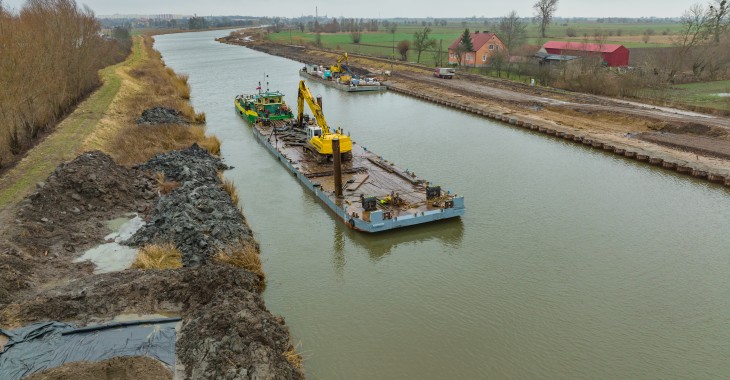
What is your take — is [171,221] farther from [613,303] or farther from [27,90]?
[613,303]

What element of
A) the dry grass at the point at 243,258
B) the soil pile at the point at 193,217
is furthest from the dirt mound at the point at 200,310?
the soil pile at the point at 193,217

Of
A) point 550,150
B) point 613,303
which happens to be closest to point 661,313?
point 613,303

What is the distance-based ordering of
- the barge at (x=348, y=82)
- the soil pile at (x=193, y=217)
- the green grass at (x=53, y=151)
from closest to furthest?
the soil pile at (x=193, y=217) < the green grass at (x=53, y=151) < the barge at (x=348, y=82)

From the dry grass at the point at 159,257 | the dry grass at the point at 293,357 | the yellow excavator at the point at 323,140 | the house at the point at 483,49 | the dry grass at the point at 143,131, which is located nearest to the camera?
the dry grass at the point at 293,357

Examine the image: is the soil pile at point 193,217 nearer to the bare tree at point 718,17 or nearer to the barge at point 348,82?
the barge at point 348,82

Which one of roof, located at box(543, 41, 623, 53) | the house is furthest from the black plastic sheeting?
the house
